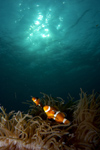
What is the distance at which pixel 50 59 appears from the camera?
2812 cm

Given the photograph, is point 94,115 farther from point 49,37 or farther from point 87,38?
point 87,38

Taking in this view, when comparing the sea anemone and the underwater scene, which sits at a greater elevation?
the underwater scene

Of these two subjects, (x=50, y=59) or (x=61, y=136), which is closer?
(x=61, y=136)

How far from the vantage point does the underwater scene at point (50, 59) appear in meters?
2.03

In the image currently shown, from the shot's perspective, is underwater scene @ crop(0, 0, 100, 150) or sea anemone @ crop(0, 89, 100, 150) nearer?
sea anemone @ crop(0, 89, 100, 150)

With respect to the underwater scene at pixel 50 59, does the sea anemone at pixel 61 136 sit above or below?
below

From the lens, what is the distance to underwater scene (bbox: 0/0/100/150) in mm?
2027

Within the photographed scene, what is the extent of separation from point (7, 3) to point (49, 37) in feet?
28.0

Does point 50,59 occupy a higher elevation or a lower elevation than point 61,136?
higher

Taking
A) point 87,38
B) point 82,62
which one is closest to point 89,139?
point 87,38

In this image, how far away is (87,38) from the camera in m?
21.0

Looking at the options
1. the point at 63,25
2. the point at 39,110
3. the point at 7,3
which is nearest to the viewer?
the point at 39,110

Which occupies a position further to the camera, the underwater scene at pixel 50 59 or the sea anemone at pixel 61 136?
the underwater scene at pixel 50 59

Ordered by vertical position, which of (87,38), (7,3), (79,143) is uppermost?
(87,38)
